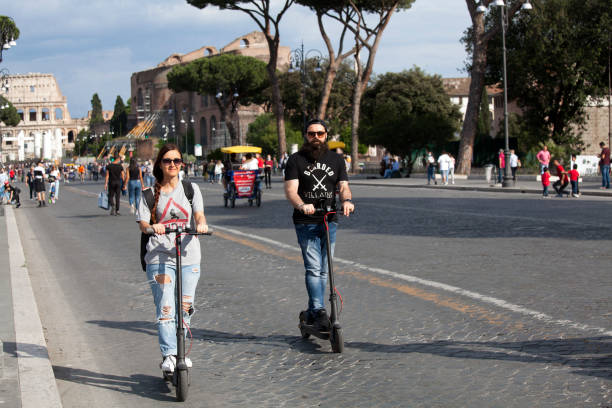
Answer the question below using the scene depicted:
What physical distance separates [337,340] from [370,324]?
0.95 meters

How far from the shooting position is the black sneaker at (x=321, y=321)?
555 cm

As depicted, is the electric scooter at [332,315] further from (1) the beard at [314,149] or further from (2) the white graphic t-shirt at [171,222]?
(2) the white graphic t-shirt at [171,222]

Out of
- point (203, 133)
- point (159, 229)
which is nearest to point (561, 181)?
point (159, 229)

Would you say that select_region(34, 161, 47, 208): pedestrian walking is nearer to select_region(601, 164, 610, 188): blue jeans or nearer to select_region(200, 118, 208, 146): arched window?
select_region(601, 164, 610, 188): blue jeans

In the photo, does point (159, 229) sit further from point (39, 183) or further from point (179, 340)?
point (39, 183)

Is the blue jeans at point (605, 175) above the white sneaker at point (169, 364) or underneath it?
above

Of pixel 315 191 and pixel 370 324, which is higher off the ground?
pixel 315 191

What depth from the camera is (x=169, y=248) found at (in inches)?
185

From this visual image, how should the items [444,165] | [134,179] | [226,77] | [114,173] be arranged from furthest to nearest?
[226,77] < [444,165] < [114,173] < [134,179]

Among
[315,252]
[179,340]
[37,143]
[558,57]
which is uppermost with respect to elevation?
[37,143]

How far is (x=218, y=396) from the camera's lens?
4570 mm

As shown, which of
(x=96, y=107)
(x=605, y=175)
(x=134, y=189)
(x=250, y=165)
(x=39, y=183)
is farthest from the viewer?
(x=96, y=107)

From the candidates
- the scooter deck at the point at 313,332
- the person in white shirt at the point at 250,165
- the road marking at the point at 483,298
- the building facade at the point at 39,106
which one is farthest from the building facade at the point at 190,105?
the scooter deck at the point at 313,332

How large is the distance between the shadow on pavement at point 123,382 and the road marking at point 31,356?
151 millimetres
